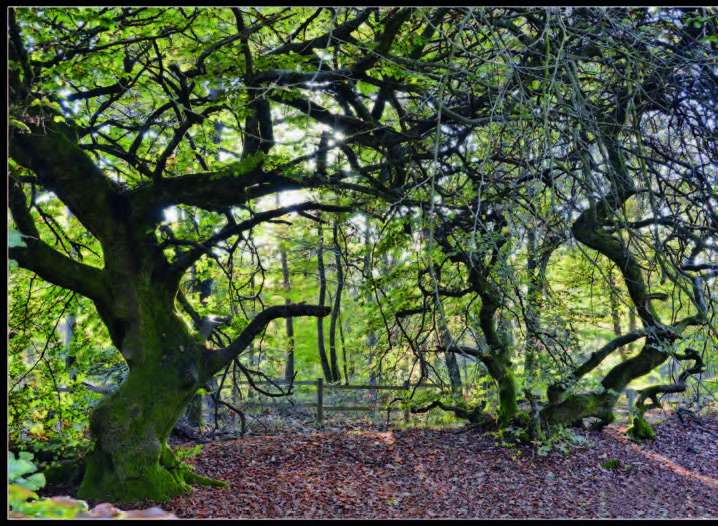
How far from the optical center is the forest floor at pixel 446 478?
231 inches

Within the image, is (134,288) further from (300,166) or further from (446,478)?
(446,478)

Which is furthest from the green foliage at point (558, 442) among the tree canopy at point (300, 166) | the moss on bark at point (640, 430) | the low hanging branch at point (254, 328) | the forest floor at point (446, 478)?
the low hanging branch at point (254, 328)

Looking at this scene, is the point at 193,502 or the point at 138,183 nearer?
the point at 193,502

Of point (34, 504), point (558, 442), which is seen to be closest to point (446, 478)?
point (558, 442)

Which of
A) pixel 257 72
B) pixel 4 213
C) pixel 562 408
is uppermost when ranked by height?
pixel 257 72

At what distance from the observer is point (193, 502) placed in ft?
18.2

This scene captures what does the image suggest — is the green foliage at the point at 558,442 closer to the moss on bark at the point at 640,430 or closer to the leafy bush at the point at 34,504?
the moss on bark at the point at 640,430

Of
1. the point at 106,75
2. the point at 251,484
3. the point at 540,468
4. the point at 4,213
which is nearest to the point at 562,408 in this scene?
the point at 540,468

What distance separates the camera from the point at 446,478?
23.0 ft

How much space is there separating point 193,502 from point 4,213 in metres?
3.76

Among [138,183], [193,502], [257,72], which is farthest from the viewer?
[138,183]

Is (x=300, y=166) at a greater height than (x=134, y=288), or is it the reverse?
(x=300, y=166)

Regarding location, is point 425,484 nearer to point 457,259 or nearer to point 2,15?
point 457,259

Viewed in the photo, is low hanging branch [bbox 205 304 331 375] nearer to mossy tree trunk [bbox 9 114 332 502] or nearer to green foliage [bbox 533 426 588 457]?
mossy tree trunk [bbox 9 114 332 502]
